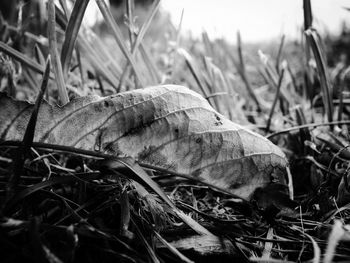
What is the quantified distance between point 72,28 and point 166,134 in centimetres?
32

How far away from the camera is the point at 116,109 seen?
0.49 m

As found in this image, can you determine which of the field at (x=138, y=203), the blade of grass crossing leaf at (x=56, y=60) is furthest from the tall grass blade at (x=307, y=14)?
the blade of grass crossing leaf at (x=56, y=60)

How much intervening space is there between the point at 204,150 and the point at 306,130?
353mm

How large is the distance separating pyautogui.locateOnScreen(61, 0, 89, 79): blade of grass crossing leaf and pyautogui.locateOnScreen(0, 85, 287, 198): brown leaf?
213 mm

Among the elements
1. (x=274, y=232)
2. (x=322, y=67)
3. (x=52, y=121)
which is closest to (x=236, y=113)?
(x=322, y=67)

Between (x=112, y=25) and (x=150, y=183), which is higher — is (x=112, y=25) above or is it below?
above

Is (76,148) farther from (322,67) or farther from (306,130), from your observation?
(322,67)

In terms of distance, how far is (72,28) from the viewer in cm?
61

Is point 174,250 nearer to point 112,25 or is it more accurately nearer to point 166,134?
point 166,134

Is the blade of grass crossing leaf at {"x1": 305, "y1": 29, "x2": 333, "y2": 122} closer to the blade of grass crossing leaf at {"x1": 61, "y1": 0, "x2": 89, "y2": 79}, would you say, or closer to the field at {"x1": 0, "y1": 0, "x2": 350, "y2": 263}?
the field at {"x1": 0, "y1": 0, "x2": 350, "y2": 263}

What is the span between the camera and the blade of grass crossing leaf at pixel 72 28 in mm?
571

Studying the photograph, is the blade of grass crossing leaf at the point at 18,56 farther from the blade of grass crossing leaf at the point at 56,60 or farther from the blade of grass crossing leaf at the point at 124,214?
the blade of grass crossing leaf at the point at 124,214

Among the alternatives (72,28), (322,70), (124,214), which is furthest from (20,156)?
(322,70)

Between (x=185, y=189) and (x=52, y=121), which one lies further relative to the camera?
(x=185, y=189)
